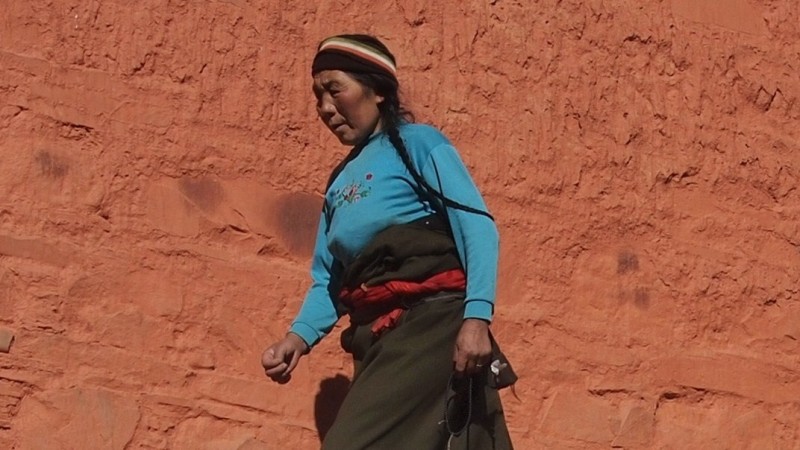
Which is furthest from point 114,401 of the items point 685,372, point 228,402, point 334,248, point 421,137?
point 685,372

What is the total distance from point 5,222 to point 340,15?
1189mm

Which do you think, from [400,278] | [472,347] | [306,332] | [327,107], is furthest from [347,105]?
[472,347]

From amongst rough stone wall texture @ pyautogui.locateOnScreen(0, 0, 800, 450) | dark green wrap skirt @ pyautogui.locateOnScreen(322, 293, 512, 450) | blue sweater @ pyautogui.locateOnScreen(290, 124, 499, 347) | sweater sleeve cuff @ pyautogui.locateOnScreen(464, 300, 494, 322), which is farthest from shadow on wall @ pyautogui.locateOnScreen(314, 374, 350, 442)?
sweater sleeve cuff @ pyautogui.locateOnScreen(464, 300, 494, 322)

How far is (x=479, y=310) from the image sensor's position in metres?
4.23

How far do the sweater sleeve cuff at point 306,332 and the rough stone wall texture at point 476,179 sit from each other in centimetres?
63

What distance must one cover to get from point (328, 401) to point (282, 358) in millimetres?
840

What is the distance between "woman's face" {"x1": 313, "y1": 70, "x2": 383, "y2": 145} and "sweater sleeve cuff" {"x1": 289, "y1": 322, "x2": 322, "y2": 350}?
471 mm

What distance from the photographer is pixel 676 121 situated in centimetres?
600

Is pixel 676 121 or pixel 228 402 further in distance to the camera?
pixel 676 121

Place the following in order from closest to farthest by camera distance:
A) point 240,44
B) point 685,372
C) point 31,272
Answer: point 31,272
point 240,44
point 685,372

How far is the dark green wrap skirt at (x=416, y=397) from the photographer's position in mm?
4277

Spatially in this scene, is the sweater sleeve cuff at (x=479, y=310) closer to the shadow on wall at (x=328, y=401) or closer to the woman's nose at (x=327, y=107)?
the woman's nose at (x=327, y=107)

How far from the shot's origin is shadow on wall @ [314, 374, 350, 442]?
5254 mm

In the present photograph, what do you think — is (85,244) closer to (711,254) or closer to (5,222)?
(5,222)
